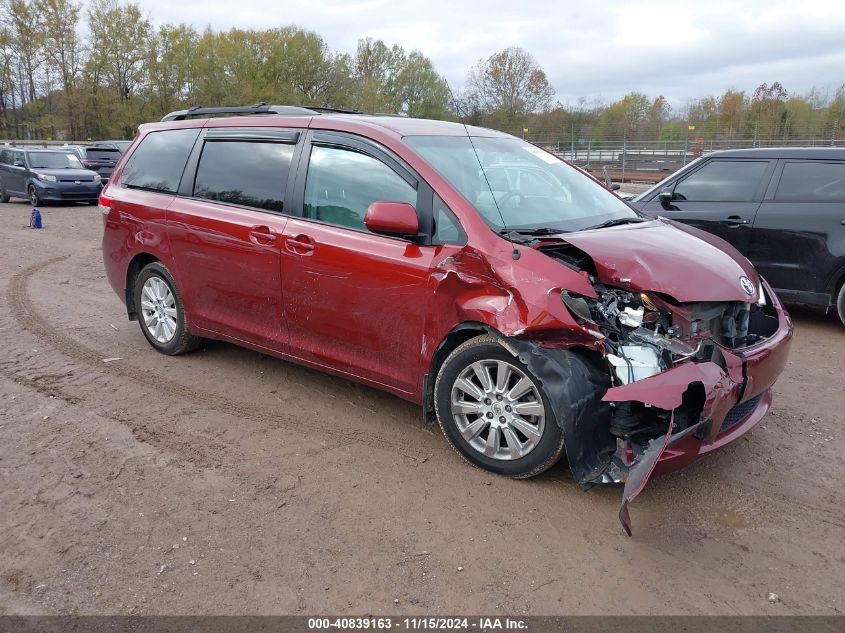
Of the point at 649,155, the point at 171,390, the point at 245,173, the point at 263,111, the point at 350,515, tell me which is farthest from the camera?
the point at 649,155

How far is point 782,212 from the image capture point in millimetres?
6746

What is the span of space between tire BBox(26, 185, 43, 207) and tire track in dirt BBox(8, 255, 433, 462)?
13.4 meters

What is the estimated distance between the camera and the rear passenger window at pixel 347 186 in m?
4.16

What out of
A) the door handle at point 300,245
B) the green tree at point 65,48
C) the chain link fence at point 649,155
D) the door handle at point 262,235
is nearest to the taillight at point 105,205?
the door handle at point 262,235

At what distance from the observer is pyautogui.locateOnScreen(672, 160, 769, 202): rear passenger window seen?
7078 millimetres

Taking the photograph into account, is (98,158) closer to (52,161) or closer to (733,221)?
(52,161)

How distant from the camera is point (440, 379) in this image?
384 centimetres

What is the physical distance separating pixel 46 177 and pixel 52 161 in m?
1.14

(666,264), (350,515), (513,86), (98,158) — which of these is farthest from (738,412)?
(513,86)

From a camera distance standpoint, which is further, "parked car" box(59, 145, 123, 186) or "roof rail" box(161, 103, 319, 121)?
"parked car" box(59, 145, 123, 186)

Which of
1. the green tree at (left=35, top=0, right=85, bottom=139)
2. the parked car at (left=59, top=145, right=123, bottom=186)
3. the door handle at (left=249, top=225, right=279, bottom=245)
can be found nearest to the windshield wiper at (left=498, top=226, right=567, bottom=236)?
the door handle at (left=249, top=225, right=279, bottom=245)

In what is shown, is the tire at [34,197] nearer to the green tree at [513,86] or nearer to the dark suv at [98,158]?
the dark suv at [98,158]

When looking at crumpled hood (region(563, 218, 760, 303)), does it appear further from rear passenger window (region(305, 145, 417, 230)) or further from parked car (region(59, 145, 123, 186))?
parked car (region(59, 145, 123, 186))

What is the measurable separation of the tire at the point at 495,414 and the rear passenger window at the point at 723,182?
4715mm
